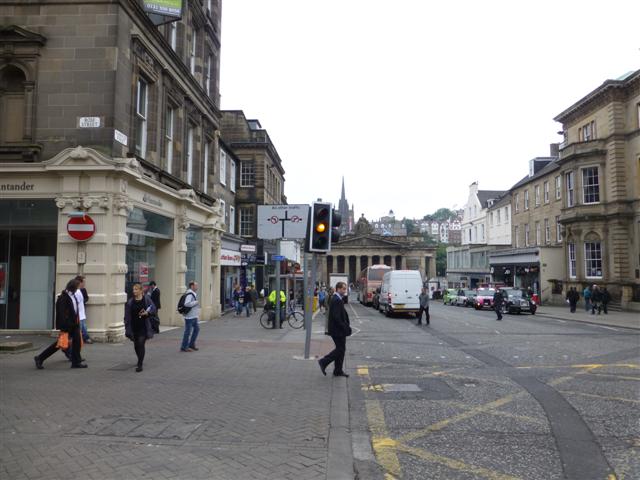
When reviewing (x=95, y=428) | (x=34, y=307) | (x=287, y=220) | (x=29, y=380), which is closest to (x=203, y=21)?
(x=287, y=220)

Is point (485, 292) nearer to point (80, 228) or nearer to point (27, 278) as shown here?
point (80, 228)

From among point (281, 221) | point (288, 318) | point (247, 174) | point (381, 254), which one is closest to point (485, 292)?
point (247, 174)

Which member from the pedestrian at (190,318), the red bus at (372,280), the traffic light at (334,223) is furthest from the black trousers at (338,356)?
the red bus at (372,280)

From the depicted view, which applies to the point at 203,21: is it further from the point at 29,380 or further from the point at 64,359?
the point at 29,380

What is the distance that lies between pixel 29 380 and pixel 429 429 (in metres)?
6.41

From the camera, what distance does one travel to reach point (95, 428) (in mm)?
5797

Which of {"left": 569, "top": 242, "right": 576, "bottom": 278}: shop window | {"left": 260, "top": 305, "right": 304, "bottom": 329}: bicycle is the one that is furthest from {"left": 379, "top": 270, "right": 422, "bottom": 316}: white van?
{"left": 569, "top": 242, "right": 576, "bottom": 278}: shop window

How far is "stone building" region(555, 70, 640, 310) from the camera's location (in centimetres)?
3259

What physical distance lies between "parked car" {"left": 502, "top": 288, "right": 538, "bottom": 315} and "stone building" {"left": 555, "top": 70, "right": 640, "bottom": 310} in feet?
19.4

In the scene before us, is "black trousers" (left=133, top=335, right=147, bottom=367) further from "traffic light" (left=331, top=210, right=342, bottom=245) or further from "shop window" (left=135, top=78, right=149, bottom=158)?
"shop window" (left=135, top=78, right=149, bottom=158)

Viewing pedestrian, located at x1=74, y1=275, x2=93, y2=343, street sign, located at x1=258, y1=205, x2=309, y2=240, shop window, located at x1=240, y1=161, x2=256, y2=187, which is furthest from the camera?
shop window, located at x1=240, y1=161, x2=256, y2=187

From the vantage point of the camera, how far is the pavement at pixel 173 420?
471cm

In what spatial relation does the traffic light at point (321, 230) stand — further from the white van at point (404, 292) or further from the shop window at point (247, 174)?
the shop window at point (247, 174)

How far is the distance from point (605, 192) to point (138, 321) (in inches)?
1363
